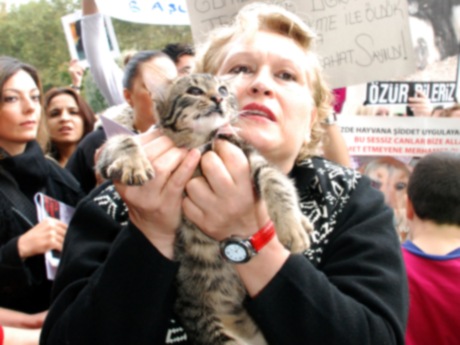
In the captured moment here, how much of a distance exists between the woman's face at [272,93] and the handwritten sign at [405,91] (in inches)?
77.6

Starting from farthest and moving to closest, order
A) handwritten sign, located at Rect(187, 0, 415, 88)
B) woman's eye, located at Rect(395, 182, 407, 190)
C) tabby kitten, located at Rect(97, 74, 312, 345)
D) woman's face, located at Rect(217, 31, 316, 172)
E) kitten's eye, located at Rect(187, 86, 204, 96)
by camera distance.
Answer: woman's eye, located at Rect(395, 182, 407, 190), handwritten sign, located at Rect(187, 0, 415, 88), kitten's eye, located at Rect(187, 86, 204, 96), woman's face, located at Rect(217, 31, 316, 172), tabby kitten, located at Rect(97, 74, 312, 345)

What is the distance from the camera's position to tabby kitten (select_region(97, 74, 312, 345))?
1.41 metres

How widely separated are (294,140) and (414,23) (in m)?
2.46

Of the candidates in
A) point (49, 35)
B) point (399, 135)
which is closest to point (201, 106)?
point (399, 135)

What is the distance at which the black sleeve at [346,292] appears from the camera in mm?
1306

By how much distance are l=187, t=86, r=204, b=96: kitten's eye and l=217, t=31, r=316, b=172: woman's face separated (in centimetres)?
12

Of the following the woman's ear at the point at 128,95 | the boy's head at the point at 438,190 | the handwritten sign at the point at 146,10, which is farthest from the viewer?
the woman's ear at the point at 128,95

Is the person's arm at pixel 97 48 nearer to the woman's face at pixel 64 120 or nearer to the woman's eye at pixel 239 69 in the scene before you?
the woman's face at pixel 64 120

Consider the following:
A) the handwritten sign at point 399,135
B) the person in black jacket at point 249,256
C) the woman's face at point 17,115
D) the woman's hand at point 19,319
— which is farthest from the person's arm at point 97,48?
the person in black jacket at point 249,256

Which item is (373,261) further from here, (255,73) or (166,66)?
(166,66)

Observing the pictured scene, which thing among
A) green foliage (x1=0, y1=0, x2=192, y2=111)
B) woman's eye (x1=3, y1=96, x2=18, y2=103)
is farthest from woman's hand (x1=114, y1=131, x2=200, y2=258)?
green foliage (x1=0, y1=0, x2=192, y2=111)

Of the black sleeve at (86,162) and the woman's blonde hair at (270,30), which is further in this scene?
the black sleeve at (86,162)

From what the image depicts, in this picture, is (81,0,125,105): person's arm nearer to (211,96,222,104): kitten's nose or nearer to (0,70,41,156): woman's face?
(0,70,41,156): woman's face

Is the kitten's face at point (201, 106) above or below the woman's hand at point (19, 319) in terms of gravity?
above
